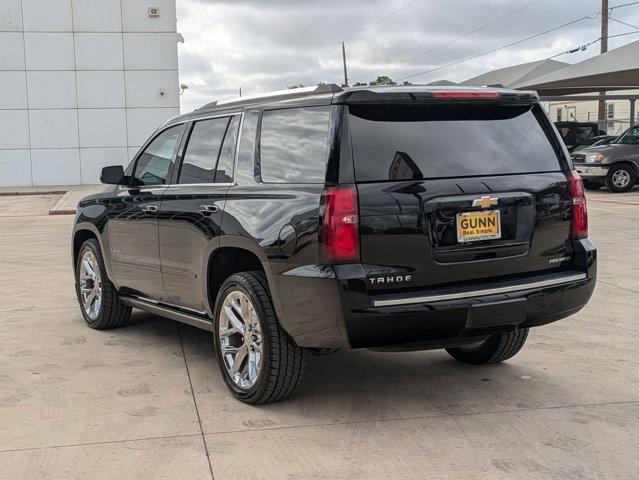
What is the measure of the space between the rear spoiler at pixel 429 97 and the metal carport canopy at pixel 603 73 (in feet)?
68.7

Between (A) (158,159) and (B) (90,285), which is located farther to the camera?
(B) (90,285)

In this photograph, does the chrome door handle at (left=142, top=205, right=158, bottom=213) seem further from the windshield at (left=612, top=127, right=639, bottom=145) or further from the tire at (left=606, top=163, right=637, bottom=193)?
the windshield at (left=612, top=127, right=639, bottom=145)

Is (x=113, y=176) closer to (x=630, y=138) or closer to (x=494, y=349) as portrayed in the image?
(x=494, y=349)

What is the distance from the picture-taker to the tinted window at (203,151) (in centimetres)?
517

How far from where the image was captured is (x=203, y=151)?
211 inches

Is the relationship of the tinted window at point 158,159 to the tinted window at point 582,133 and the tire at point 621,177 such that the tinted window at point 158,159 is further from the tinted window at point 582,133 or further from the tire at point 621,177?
the tinted window at point 582,133

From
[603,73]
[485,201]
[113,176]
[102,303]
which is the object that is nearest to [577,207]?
[485,201]

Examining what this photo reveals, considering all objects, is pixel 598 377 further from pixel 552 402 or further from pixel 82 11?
pixel 82 11

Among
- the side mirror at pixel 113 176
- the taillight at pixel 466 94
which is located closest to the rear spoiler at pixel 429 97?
the taillight at pixel 466 94

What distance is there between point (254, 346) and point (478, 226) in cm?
146

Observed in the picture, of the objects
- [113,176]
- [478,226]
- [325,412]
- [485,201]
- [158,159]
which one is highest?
[158,159]

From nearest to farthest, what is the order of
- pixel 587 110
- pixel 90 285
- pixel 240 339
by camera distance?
pixel 240 339, pixel 90 285, pixel 587 110

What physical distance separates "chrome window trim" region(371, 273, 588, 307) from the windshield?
17.5 meters

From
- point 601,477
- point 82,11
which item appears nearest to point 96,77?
point 82,11
